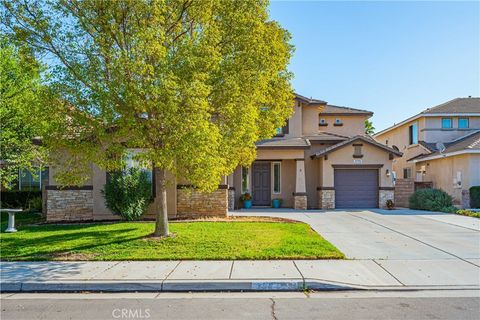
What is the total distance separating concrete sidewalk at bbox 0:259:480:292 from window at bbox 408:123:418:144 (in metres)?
19.5

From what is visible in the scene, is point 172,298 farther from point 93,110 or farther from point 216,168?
point 93,110

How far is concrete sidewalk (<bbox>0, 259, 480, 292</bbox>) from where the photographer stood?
655 cm

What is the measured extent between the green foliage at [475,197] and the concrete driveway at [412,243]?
4.24 m

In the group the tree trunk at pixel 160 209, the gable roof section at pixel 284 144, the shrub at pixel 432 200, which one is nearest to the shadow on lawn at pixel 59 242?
the tree trunk at pixel 160 209

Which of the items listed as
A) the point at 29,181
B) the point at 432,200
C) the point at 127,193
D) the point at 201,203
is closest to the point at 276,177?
the point at 201,203

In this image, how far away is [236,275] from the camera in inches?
275

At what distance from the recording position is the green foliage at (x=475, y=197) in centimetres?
1889

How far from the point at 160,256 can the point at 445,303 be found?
18.9 ft

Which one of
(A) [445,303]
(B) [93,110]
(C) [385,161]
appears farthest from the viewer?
(C) [385,161]

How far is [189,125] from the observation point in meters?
8.20

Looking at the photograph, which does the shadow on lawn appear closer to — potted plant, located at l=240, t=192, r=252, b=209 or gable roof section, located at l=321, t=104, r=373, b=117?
potted plant, located at l=240, t=192, r=252, b=209

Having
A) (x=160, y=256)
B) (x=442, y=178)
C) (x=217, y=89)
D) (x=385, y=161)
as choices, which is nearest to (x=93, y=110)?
(x=217, y=89)

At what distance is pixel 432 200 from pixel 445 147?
5.76m

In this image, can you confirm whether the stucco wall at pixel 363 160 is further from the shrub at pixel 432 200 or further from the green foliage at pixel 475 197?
the green foliage at pixel 475 197
